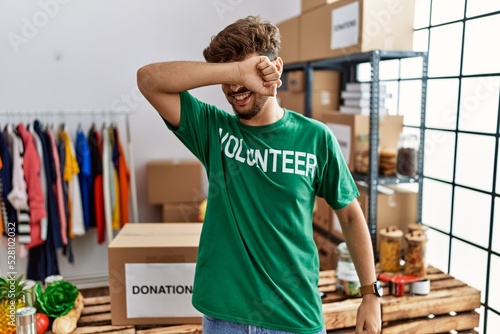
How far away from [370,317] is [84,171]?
2627 mm

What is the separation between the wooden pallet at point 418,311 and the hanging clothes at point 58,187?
2.14 metres

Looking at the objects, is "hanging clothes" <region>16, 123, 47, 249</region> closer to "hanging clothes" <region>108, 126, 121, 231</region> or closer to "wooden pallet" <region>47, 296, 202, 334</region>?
"hanging clothes" <region>108, 126, 121, 231</region>

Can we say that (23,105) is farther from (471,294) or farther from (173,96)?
(471,294)

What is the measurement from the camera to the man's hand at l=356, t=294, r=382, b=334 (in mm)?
1341

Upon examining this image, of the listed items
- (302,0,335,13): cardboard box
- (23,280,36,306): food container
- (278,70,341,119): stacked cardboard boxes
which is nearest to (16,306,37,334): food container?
(23,280,36,306): food container

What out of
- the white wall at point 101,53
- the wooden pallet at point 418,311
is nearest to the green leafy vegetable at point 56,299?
the wooden pallet at point 418,311

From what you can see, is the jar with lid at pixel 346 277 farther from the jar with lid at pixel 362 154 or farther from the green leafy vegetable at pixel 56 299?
the green leafy vegetable at pixel 56 299

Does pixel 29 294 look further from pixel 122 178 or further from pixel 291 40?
pixel 291 40

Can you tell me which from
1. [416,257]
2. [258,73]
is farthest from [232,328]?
[416,257]

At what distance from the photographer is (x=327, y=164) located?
1306 mm

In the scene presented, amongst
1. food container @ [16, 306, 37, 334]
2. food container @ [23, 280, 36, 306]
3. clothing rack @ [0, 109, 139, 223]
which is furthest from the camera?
clothing rack @ [0, 109, 139, 223]

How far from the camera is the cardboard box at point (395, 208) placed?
2.50 meters

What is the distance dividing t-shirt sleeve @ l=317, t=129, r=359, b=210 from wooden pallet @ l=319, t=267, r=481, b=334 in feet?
2.22

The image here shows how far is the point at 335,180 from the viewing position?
131 cm
